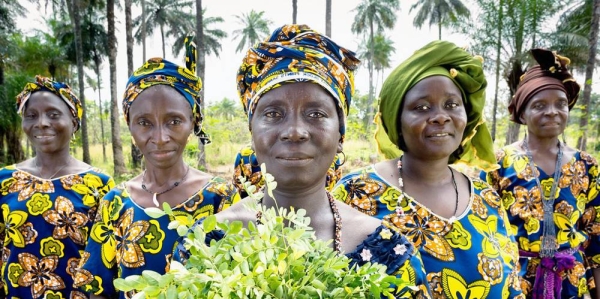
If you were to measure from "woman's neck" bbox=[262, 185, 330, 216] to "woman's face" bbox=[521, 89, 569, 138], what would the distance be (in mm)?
2187

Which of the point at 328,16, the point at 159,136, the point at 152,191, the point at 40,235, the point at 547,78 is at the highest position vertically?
the point at 328,16

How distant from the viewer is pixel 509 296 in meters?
1.65

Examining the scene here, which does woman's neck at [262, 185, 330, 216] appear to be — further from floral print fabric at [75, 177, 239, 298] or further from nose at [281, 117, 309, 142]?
floral print fabric at [75, 177, 239, 298]

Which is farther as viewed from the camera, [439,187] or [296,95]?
[439,187]

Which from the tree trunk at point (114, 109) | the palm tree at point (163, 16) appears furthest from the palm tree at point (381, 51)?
the tree trunk at point (114, 109)

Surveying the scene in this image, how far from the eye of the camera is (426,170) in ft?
6.05

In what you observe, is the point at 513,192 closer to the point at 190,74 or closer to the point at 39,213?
the point at 190,74

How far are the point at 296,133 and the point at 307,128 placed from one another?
57 millimetres

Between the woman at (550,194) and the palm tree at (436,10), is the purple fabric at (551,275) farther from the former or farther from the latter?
the palm tree at (436,10)

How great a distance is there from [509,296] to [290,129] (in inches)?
49.1

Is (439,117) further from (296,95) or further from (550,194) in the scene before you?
(550,194)

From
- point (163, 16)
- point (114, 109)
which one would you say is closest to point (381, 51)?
point (163, 16)

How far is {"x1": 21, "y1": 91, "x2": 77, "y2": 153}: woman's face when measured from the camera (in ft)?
8.22

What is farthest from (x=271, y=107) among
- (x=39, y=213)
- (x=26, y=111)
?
(x=26, y=111)
